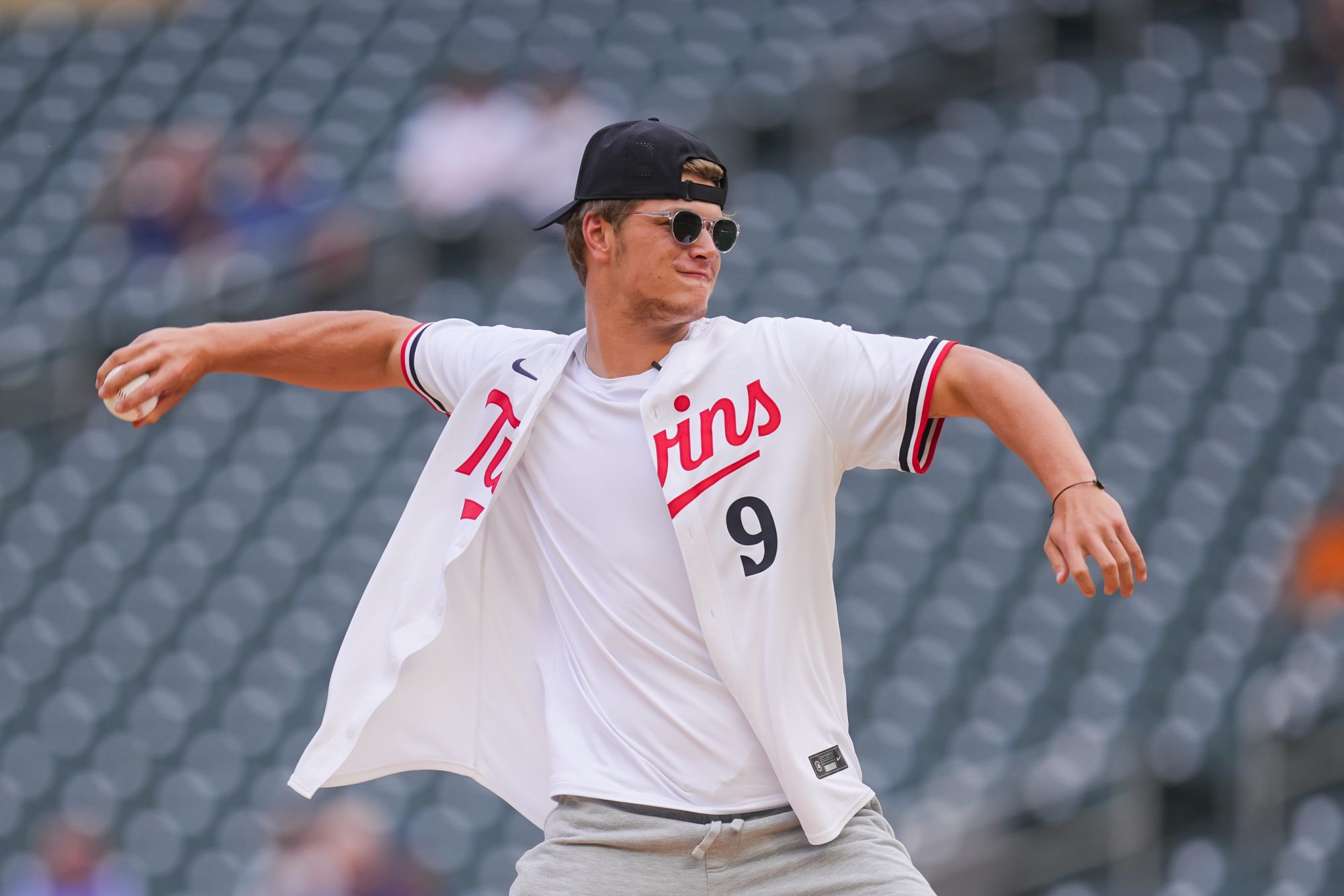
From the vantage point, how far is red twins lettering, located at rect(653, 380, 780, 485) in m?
2.53

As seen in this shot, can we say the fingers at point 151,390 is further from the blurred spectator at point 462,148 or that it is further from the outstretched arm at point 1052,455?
the blurred spectator at point 462,148

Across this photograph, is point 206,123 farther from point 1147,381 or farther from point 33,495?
point 1147,381

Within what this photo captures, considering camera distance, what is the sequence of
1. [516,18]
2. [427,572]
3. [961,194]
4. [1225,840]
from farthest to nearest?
[516,18] < [961,194] < [1225,840] < [427,572]

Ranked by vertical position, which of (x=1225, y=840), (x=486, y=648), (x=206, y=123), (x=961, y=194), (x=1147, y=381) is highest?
(x=486, y=648)

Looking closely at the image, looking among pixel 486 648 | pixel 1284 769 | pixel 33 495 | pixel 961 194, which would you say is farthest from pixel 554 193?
pixel 486 648

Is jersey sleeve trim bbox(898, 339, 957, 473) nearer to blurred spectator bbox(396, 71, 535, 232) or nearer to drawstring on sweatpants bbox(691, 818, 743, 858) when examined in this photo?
drawstring on sweatpants bbox(691, 818, 743, 858)

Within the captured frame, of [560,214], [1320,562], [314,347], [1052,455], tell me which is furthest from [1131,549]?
[1320,562]

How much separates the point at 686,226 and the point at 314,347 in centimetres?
74

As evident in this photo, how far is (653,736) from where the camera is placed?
2520 mm

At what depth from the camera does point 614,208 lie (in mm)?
2746

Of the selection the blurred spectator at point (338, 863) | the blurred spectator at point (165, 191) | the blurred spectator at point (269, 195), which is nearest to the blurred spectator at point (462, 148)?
the blurred spectator at point (269, 195)

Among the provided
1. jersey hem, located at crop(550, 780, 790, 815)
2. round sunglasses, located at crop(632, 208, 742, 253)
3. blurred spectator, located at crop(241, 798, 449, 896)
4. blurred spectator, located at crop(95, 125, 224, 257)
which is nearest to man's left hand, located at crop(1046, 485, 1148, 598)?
jersey hem, located at crop(550, 780, 790, 815)

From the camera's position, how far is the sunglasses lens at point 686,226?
8.77ft

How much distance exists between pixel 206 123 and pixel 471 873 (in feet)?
12.6
